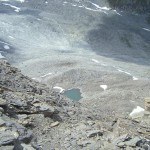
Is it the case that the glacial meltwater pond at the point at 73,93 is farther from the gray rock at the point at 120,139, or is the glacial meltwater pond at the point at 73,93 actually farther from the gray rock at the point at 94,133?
the gray rock at the point at 120,139

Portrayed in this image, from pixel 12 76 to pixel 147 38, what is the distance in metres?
79.2

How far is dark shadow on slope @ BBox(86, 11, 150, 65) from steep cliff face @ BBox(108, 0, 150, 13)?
5338 mm

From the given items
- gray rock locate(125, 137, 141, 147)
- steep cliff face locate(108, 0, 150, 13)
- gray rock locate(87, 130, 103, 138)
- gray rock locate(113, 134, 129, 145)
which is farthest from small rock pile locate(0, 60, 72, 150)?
steep cliff face locate(108, 0, 150, 13)

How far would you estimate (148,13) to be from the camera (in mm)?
119312

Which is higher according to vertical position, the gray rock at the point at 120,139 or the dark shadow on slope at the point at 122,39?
the gray rock at the point at 120,139

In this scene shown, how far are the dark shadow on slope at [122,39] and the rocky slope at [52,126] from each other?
60.3 meters

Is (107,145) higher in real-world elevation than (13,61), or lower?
higher

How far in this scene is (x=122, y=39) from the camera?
100250 millimetres

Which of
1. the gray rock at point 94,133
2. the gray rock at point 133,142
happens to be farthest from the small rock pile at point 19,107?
the gray rock at point 133,142

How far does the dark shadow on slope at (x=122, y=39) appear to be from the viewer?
295ft

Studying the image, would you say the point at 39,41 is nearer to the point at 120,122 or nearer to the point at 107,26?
the point at 107,26

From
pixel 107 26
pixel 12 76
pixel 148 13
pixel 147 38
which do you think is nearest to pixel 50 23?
pixel 107 26

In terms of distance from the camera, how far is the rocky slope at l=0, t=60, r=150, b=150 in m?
17.8

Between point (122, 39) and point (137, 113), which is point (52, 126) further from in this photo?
point (122, 39)
